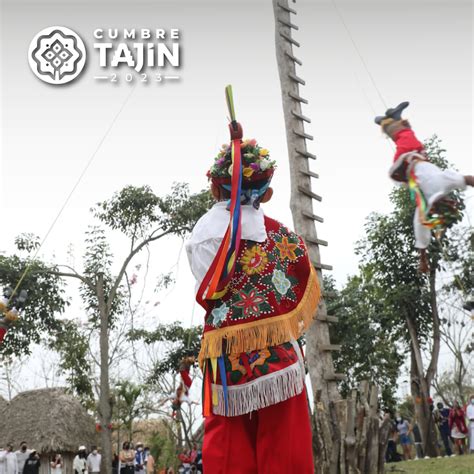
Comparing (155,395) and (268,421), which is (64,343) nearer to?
(155,395)

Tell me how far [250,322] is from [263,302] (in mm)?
126

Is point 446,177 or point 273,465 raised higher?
point 446,177

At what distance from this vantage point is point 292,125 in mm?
8172

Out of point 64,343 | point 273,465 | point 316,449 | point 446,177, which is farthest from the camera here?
point 64,343

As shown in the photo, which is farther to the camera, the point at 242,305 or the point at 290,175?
the point at 290,175

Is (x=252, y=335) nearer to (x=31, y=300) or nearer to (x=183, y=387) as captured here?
(x=183, y=387)

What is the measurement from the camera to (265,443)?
373 cm

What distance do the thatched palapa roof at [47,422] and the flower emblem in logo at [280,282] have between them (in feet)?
79.9

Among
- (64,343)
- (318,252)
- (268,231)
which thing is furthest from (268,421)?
(64,343)

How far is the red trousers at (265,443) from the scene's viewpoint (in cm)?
369

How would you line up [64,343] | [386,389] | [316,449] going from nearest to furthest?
[316,449] → [64,343] → [386,389]

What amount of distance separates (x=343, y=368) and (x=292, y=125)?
1304 cm

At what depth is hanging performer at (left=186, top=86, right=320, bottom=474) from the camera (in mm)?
3738

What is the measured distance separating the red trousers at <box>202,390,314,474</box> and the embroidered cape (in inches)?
12.9
